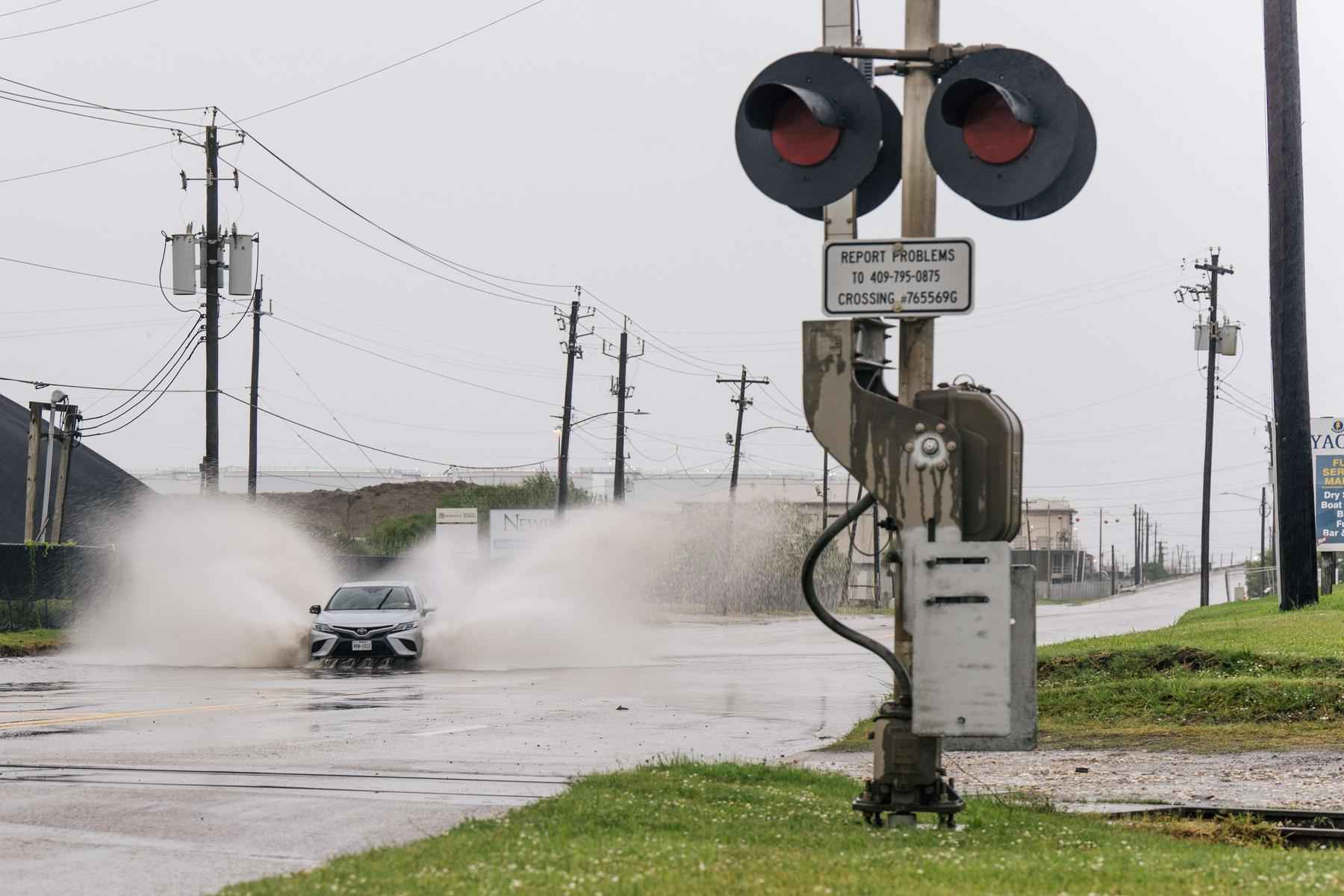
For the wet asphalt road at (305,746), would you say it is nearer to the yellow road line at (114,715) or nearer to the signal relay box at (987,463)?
the yellow road line at (114,715)

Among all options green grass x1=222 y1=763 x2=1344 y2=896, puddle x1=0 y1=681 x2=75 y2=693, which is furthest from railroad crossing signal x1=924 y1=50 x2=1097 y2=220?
puddle x1=0 y1=681 x2=75 y2=693

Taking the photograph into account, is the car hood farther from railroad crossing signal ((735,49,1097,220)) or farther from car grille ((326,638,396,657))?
railroad crossing signal ((735,49,1097,220))

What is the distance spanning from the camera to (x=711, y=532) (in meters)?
78.1

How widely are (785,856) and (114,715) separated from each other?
440 inches

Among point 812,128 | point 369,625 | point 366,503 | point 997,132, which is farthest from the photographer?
point 366,503

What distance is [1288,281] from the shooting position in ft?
91.7

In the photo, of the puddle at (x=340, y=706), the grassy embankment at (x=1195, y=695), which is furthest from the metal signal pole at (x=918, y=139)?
the puddle at (x=340, y=706)

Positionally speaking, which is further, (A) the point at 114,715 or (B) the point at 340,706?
(B) the point at 340,706

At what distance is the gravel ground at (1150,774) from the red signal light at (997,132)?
4456 mm

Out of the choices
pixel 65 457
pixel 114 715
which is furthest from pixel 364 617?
pixel 65 457

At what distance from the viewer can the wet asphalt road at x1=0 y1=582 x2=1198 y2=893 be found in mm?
8344

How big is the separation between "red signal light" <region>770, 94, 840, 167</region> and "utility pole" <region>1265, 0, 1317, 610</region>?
21.5 m

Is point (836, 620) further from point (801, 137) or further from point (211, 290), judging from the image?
point (211, 290)

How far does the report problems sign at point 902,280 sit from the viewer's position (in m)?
8.32
